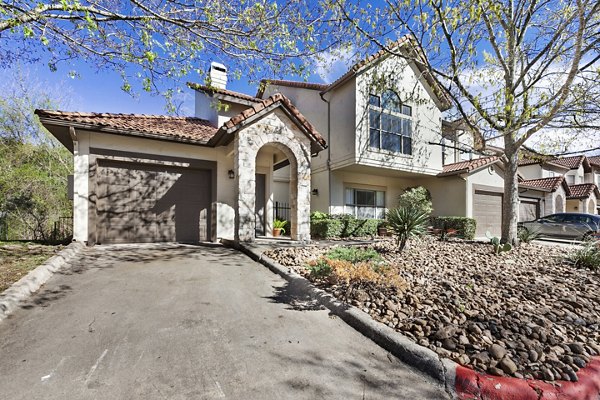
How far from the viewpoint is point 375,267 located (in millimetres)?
4766

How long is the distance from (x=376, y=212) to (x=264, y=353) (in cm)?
1343

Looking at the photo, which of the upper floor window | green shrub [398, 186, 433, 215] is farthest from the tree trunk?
the upper floor window

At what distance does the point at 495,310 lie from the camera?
3.40 m

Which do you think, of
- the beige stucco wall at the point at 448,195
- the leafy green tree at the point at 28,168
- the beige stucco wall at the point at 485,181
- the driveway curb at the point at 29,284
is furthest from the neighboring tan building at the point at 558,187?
the leafy green tree at the point at 28,168

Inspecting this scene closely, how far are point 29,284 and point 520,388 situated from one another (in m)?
6.16

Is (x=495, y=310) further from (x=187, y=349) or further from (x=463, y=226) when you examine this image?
(x=463, y=226)

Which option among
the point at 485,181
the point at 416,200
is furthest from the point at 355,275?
the point at 485,181

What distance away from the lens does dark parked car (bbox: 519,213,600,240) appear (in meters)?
13.2

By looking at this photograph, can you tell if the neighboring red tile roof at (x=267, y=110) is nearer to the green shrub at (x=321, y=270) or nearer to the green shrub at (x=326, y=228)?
the green shrub at (x=326, y=228)

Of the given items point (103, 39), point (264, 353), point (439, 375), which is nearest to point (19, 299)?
point (264, 353)

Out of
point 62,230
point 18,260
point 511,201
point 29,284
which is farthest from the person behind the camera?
point 62,230

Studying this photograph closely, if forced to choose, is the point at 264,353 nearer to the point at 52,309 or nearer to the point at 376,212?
the point at 52,309

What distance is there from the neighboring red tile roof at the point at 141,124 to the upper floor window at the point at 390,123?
7269 millimetres

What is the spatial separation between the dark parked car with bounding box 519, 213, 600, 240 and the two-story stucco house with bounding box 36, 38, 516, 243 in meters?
4.02
